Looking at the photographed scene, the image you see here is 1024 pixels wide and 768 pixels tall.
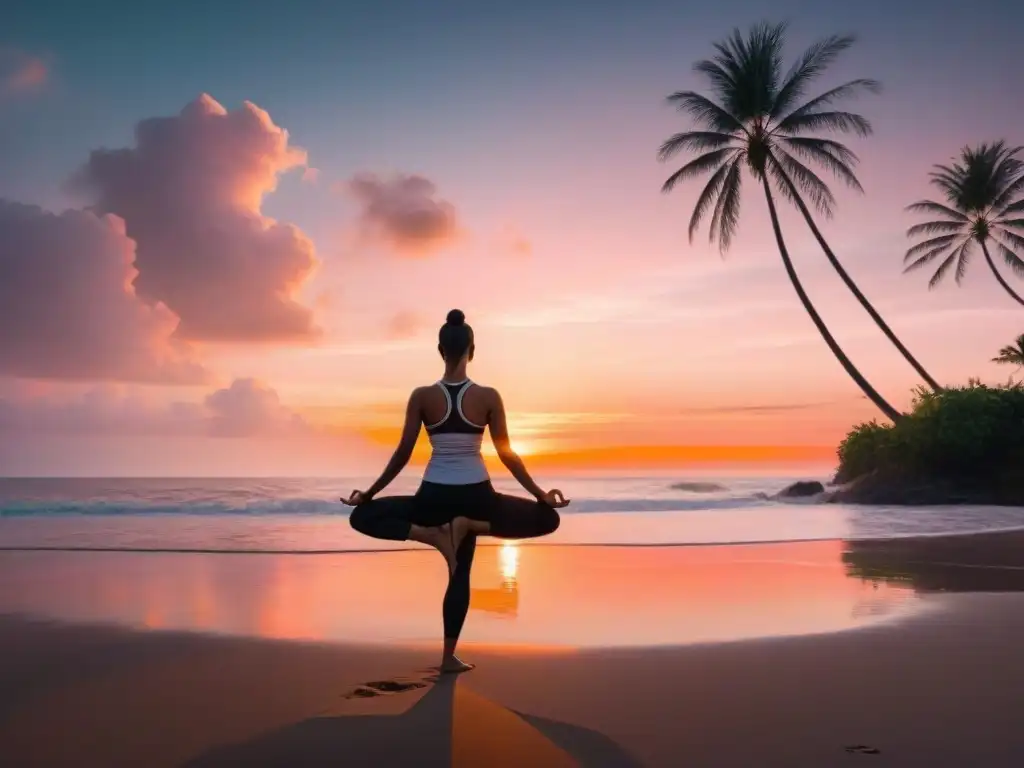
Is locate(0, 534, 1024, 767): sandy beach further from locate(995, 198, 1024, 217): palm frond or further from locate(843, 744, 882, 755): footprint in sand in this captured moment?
locate(995, 198, 1024, 217): palm frond

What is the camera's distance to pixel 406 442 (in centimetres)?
534

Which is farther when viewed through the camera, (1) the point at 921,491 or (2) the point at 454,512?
(1) the point at 921,491

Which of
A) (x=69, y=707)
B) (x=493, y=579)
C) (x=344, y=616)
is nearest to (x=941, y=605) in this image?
(x=493, y=579)

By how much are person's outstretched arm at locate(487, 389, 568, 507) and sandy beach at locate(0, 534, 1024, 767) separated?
1.10 m

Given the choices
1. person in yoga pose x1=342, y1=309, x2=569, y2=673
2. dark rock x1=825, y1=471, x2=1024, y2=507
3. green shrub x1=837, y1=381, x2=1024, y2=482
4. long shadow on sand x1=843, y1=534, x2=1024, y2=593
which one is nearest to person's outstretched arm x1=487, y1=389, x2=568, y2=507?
person in yoga pose x1=342, y1=309, x2=569, y2=673

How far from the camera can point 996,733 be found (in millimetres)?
4039

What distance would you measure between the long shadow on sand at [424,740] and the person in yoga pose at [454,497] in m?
0.91

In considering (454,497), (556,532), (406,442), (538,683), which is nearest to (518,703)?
(538,683)

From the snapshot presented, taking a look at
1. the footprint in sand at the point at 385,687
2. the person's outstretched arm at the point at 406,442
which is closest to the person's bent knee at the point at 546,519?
the person's outstretched arm at the point at 406,442

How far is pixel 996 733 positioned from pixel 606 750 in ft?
6.12

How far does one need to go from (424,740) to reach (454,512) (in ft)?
5.05

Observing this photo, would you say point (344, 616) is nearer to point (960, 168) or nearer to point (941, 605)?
point (941, 605)

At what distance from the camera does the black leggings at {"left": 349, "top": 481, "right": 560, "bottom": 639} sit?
519 centimetres

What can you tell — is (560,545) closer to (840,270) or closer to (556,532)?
(556,532)
